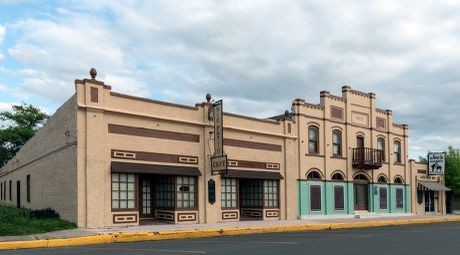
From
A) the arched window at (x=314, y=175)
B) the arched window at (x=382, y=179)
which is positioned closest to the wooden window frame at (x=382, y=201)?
the arched window at (x=382, y=179)

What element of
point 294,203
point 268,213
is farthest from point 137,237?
point 294,203

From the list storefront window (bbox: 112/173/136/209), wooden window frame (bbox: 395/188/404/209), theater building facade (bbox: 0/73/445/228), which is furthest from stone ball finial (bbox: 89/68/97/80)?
wooden window frame (bbox: 395/188/404/209)

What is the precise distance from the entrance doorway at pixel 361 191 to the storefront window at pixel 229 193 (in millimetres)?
11229

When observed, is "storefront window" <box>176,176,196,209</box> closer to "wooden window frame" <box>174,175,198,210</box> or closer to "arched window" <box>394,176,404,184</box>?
"wooden window frame" <box>174,175,198,210</box>

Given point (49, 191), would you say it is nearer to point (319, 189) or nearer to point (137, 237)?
point (137, 237)

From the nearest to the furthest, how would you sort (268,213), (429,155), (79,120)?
(79,120) < (268,213) < (429,155)

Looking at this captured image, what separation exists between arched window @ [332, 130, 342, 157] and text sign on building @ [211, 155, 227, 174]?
1127cm

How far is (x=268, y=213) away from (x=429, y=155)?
809 inches

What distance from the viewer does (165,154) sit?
23516 mm

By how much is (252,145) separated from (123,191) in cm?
819

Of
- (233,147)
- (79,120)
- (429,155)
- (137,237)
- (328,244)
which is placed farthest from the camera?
(429,155)

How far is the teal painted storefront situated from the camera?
30.7 m

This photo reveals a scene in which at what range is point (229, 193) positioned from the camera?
2675cm

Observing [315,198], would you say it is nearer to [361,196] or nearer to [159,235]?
[361,196]
